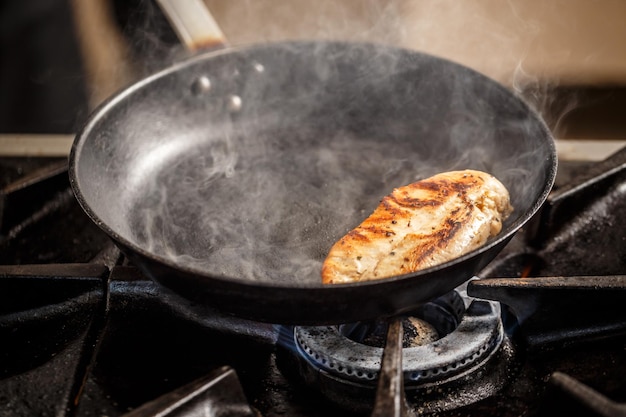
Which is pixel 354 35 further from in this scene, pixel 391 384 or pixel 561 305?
pixel 391 384

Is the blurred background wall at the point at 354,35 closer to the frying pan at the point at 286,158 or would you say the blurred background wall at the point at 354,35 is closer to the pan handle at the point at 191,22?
the pan handle at the point at 191,22

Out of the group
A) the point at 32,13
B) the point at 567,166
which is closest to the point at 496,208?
the point at 567,166

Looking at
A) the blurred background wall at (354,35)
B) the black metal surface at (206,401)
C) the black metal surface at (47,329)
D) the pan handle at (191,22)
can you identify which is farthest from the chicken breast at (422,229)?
the blurred background wall at (354,35)

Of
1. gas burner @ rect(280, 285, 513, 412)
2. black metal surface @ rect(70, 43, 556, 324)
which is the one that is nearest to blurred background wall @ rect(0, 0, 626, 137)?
black metal surface @ rect(70, 43, 556, 324)

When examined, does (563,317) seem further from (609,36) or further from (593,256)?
(609,36)

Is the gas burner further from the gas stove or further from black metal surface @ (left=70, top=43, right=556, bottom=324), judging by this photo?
black metal surface @ (left=70, top=43, right=556, bottom=324)

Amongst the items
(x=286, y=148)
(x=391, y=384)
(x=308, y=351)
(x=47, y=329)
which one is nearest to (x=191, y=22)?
(x=286, y=148)
